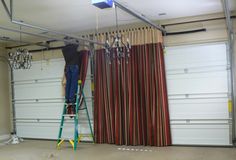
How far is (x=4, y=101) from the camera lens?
341 inches

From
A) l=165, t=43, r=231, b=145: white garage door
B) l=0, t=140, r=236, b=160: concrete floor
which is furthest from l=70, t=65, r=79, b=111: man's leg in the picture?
l=165, t=43, r=231, b=145: white garage door

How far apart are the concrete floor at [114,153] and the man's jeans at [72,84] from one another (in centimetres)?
115

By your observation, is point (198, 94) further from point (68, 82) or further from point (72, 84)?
point (68, 82)

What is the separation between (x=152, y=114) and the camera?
6562mm

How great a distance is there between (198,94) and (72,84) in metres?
2.97

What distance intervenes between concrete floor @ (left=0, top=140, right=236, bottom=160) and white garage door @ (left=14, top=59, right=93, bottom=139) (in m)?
0.99

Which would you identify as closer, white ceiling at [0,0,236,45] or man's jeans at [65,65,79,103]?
white ceiling at [0,0,236,45]

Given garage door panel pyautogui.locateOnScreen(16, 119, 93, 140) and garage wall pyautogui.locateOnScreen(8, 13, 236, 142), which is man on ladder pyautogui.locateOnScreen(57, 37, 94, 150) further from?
garage wall pyautogui.locateOnScreen(8, 13, 236, 142)

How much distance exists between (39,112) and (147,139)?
11.0 feet

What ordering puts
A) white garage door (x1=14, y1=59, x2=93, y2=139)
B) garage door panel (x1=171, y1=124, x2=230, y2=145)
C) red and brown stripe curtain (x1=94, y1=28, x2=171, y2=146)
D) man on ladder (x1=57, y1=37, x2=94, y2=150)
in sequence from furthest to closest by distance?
white garage door (x1=14, y1=59, x2=93, y2=139) < man on ladder (x1=57, y1=37, x2=94, y2=150) < red and brown stripe curtain (x1=94, y1=28, x2=171, y2=146) < garage door panel (x1=171, y1=124, x2=230, y2=145)

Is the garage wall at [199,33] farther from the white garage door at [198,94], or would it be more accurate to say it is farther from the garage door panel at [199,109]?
the garage door panel at [199,109]

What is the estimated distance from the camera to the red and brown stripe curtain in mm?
6531

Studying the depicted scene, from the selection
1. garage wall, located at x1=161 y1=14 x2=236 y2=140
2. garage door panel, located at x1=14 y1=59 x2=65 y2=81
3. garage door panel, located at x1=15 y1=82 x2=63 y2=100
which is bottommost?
garage door panel, located at x1=15 y1=82 x2=63 y2=100

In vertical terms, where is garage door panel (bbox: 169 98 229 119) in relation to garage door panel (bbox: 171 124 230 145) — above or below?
above
